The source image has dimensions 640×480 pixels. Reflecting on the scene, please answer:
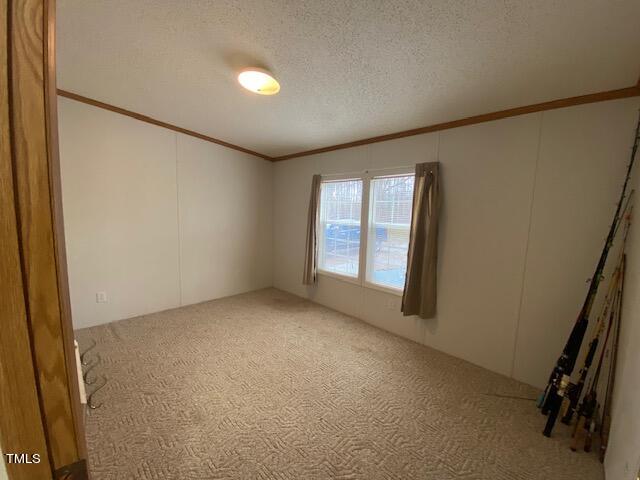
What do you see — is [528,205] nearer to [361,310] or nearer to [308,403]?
[361,310]

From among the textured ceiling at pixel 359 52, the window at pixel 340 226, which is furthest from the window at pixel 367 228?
the textured ceiling at pixel 359 52

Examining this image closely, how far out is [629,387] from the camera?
131 centimetres

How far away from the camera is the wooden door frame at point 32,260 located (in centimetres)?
39

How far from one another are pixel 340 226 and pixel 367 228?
1.76 feet

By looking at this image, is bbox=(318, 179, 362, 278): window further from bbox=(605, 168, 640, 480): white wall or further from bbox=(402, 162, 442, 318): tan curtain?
bbox=(605, 168, 640, 480): white wall

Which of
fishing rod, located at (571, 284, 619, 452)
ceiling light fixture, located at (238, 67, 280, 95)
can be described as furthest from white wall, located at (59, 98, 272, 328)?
fishing rod, located at (571, 284, 619, 452)

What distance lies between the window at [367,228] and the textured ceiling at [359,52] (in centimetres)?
79

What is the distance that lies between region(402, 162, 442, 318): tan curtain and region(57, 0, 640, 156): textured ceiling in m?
0.60

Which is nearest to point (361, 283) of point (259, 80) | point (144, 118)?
point (259, 80)

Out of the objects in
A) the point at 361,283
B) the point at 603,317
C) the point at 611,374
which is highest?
the point at 603,317

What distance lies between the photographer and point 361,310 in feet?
11.5

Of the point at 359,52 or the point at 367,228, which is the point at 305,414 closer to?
the point at 367,228

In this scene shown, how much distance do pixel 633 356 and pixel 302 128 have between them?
315cm

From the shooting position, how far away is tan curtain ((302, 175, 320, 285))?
3.89 metres
